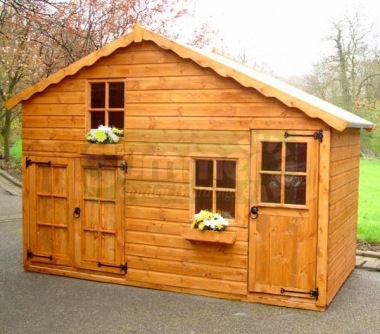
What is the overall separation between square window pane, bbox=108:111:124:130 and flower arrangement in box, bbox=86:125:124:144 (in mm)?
203

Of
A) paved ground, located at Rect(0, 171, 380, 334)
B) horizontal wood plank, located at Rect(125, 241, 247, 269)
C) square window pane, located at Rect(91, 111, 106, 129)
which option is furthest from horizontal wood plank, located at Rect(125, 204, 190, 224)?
square window pane, located at Rect(91, 111, 106, 129)

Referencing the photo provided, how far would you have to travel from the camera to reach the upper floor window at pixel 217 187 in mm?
6996

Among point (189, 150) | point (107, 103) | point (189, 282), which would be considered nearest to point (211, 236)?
point (189, 282)

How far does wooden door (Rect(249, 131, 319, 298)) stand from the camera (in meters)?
6.52

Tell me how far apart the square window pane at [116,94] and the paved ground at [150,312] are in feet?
9.21

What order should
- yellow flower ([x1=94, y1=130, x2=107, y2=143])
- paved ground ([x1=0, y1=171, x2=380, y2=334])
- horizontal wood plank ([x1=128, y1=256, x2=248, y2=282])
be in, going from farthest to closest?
yellow flower ([x1=94, y1=130, x2=107, y2=143]) → horizontal wood plank ([x1=128, y1=256, x2=248, y2=282]) → paved ground ([x1=0, y1=171, x2=380, y2=334])

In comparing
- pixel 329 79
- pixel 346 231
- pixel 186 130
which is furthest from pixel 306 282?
pixel 329 79

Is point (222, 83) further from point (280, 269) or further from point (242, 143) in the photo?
point (280, 269)

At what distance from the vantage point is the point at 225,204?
7047 millimetres

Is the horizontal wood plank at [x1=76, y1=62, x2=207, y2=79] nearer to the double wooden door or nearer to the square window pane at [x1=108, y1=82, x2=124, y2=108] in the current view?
the square window pane at [x1=108, y1=82, x2=124, y2=108]

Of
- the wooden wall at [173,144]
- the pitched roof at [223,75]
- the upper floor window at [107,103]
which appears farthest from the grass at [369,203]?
the upper floor window at [107,103]

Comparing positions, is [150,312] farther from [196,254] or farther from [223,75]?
[223,75]

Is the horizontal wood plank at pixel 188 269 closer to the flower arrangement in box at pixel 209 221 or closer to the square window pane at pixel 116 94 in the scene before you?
the flower arrangement in box at pixel 209 221

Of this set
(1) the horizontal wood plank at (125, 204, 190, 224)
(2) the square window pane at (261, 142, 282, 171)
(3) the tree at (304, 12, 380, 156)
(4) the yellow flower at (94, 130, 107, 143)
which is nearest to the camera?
(2) the square window pane at (261, 142, 282, 171)
